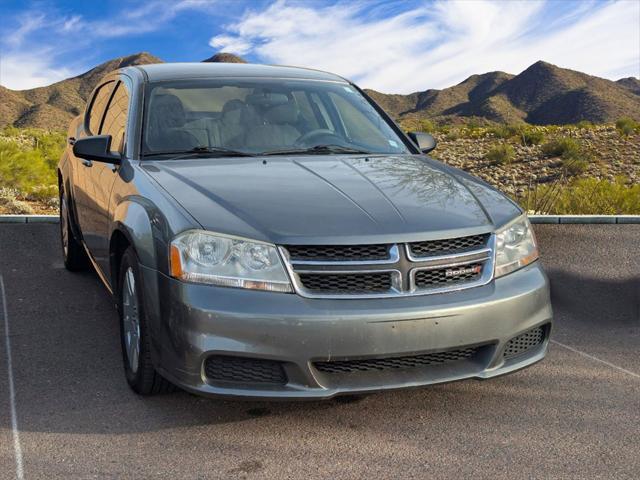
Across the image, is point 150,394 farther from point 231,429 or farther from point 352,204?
point 352,204

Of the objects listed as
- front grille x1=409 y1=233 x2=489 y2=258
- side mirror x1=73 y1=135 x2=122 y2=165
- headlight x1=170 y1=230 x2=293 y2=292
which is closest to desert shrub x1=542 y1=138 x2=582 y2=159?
side mirror x1=73 y1=135 x2=122 y2=165

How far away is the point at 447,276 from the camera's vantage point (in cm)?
→ 348

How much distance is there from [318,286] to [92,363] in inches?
72.6

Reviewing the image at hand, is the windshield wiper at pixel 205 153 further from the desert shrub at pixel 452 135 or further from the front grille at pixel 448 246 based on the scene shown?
the desert shrub at pixel 452 135

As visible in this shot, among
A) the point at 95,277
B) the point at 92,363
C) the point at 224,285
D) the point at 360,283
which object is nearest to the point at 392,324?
the point at 360,283

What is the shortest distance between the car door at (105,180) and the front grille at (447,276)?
76.5 inches

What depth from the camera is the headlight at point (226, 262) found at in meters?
3.31

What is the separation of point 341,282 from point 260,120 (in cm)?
181

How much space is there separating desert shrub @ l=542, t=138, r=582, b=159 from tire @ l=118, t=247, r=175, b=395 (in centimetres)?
2074

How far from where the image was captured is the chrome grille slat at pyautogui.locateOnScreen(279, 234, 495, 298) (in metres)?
3.30

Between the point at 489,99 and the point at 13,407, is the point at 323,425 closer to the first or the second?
the point at 13,407

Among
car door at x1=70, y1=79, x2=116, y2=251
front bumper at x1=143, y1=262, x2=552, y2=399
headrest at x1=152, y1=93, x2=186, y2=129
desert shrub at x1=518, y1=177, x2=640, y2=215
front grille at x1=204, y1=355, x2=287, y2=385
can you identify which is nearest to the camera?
front bumper at x1=143, y1=262, x2=552, y2=399

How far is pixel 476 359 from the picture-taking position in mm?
3580

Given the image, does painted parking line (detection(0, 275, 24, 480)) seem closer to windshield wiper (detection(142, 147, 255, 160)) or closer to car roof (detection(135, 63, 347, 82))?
windshield wiper (detection(142, 147, 255, 160))
